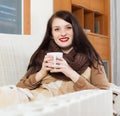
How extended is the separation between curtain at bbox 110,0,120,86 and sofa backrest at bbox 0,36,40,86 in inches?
79.3

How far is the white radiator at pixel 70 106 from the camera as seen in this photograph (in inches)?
21.4

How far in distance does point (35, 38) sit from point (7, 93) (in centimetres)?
118

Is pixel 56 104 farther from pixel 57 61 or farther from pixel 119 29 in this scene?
pixel 119 29

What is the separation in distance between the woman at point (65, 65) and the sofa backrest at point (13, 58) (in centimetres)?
13

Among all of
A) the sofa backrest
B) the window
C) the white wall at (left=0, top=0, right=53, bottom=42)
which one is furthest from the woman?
the white wall at (left=0, top=0, right=53, bottom=42)

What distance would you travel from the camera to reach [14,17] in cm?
246

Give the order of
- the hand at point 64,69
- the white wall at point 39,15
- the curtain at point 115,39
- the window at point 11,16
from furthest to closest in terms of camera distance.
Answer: the curtain at point 115,39
the white wall at point 39,15
the window at point 11,16
the hand at point 64,69

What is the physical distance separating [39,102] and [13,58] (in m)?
1.24

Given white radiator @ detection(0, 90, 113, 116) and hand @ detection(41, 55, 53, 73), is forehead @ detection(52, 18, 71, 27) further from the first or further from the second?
white radiator @ detection(0, 90, 113, 116)

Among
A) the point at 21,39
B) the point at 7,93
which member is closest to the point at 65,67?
the point at 7,93

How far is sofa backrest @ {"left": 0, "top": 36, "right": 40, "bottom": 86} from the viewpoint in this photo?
5.75 feet

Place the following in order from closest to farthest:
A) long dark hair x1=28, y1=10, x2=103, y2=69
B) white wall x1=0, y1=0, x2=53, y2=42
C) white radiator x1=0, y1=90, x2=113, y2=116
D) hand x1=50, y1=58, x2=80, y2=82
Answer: white radiator x1=0, y1=90, x2=113, y2=116 → hand x1=50, y1=58, x2=80, y2=82 → long dark hair x1=28, y1=10, x2=103, y2=69 → white wall x1=0, y1=0, x2=53, y2=42

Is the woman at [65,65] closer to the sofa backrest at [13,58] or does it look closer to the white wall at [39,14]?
the sofa backrest at [13,58]

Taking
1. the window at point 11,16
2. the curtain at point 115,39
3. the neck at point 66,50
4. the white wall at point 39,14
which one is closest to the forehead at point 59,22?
the neck at point 66,50
